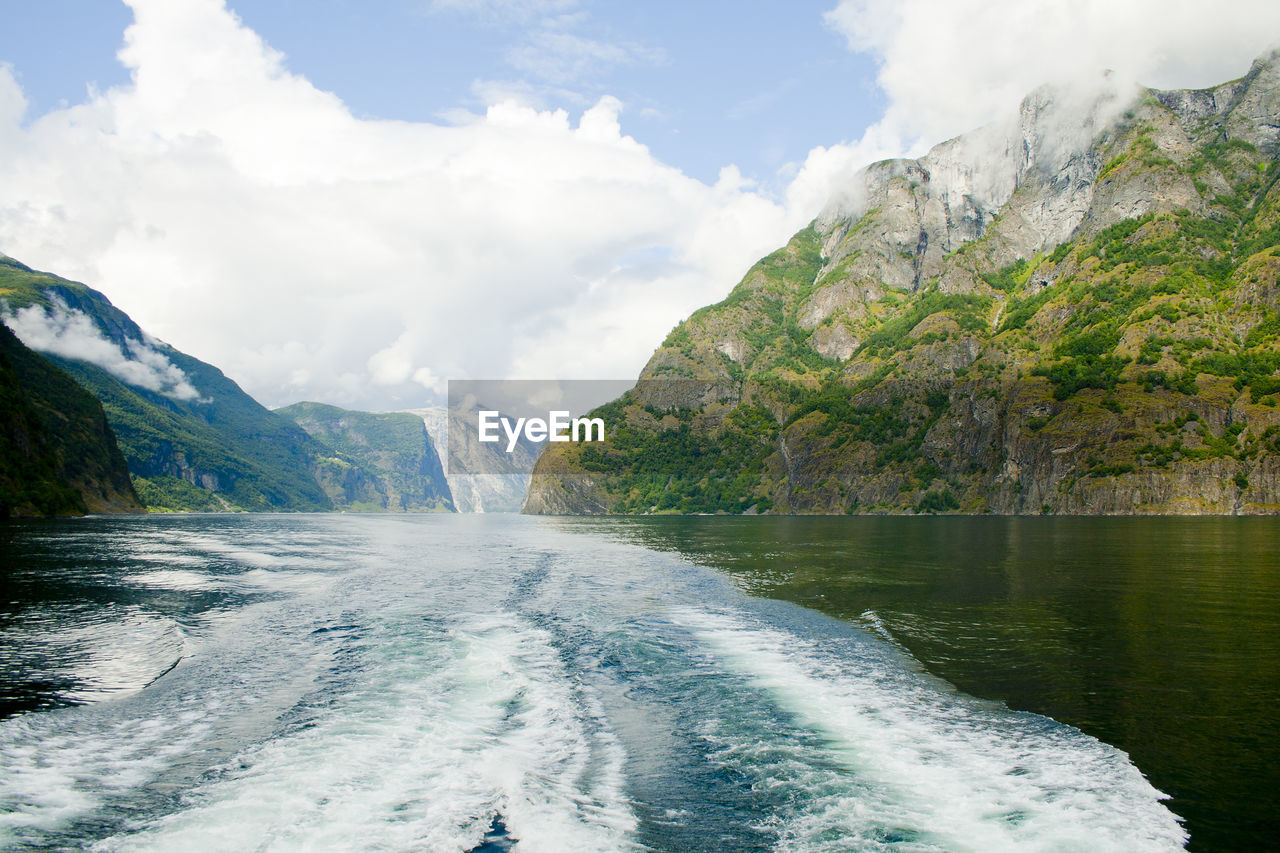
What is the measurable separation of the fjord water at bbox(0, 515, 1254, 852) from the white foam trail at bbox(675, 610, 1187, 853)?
5cm

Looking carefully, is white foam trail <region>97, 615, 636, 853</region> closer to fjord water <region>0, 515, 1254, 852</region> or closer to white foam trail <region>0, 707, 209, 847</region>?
fjord water <region>0, 515, 1254, 852</region>

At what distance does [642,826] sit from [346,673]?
12.4 m

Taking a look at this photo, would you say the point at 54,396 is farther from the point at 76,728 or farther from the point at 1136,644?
the point at 1136,644

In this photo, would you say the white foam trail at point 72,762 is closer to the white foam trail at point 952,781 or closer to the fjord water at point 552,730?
the fjord water at point 552,730

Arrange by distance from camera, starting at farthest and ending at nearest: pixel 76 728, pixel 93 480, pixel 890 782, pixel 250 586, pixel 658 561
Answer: pixel 93 480, pixel 658 561, pixel 250 586, pixel 76 728, pixel 890 782

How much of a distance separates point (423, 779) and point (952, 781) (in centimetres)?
877

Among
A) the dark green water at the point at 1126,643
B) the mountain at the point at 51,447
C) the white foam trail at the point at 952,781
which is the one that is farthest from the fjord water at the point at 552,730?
the mountain at the point at 51,447

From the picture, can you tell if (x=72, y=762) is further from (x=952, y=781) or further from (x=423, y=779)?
(x=952, y=781)

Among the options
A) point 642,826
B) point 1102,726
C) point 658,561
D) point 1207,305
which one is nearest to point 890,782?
point 642,826

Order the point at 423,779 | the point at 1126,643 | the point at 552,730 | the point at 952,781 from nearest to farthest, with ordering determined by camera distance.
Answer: the point at 952,781 < the point at 423,779 < the point at 552,730 < the point at 1126,643

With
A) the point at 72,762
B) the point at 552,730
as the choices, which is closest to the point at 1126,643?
the point at 552,730

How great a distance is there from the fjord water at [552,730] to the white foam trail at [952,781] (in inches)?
2.2

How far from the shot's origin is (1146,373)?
6934 inches

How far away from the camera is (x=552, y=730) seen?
47.0 ft
